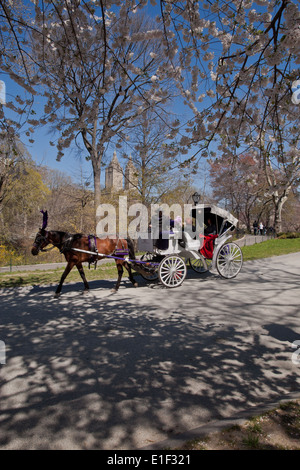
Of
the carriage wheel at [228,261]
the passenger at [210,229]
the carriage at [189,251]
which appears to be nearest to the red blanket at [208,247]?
the carriage at [189,251]

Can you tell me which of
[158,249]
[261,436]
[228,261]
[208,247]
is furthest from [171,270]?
[261,436]

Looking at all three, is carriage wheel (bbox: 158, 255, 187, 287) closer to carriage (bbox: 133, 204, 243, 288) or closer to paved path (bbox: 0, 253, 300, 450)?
carriage (bbox: 133, 204, 243, 288)

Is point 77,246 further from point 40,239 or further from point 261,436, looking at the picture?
point 261,436

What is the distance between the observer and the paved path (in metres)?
2.70

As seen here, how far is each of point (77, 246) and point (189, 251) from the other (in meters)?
3.38

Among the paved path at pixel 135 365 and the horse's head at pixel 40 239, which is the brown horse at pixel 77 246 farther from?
the paved path at pixel 135 365

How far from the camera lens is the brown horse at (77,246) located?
7695 mm

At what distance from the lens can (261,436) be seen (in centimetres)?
227

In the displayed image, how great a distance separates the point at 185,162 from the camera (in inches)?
187

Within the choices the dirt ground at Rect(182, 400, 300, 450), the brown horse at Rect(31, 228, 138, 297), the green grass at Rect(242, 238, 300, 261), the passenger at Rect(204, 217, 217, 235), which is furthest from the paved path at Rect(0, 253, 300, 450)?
the green grass at Rect(242, 238, 300, 261)
